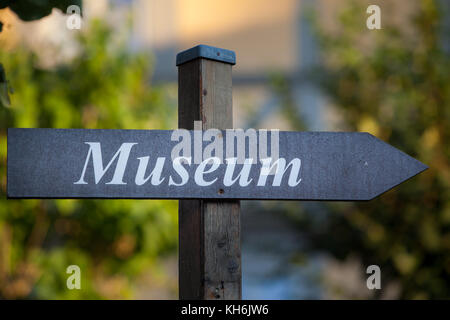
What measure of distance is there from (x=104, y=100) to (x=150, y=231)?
67 centimetres

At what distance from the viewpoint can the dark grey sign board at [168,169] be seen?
795mm

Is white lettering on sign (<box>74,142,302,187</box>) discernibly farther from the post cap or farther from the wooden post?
the post cap

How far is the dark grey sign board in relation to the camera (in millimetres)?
795

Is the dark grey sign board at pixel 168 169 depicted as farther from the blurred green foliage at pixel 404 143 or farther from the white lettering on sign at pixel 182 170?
the blurred green foliage at pixel 404 143

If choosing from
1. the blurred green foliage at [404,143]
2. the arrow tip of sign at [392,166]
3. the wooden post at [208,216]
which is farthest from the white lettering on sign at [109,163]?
the blurred green foliage at [404,143]

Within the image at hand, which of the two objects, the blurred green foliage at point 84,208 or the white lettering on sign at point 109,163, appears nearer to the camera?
the white lettering on sign at point 109,163

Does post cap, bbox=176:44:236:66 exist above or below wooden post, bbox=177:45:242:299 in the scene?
above

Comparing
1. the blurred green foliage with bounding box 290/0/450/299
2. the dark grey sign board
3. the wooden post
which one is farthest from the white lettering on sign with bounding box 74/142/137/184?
the blurred green foliage with bounding box 290/0/450/299

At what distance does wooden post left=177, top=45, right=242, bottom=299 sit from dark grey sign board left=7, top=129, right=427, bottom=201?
1.4 inches

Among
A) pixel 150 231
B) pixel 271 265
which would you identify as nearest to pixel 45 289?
pixel 150 231

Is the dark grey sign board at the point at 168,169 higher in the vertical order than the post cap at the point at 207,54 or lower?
lower

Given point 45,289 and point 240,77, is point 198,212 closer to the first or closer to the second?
point 45,289

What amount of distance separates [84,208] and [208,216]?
5.99ft
